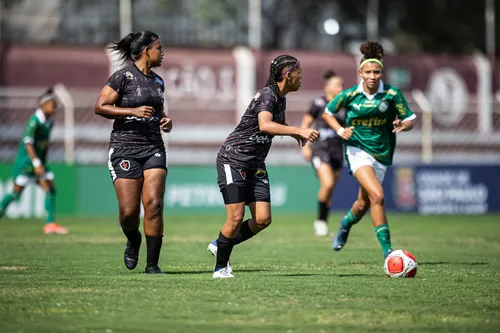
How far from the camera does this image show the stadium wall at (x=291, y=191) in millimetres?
23344

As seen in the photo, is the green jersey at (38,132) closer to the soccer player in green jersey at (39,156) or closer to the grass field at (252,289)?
the soccer player in green jersey at (39,156)

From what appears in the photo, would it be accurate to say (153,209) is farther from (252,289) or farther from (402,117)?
(402,117)

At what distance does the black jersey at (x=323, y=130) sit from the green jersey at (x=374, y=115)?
4.84m

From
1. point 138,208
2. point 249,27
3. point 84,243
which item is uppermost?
point 249,27

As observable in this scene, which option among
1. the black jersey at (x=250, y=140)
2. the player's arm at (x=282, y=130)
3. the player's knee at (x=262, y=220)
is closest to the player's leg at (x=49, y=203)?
the player's knee at (x=262, y=220)

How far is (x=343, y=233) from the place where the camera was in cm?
1336

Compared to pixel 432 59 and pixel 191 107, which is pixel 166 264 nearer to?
pixel 191 107

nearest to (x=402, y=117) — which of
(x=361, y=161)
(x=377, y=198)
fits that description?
(x=361, y=161)

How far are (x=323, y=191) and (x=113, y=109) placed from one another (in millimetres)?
7340

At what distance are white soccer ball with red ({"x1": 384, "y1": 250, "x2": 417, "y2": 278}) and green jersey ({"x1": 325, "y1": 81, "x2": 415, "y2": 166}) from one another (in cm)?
179

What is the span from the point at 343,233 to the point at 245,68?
18750 millimetres

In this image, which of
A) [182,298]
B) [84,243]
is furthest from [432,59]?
[182,298]

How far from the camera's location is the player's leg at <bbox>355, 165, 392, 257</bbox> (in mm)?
11570

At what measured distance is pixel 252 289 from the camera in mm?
9422
